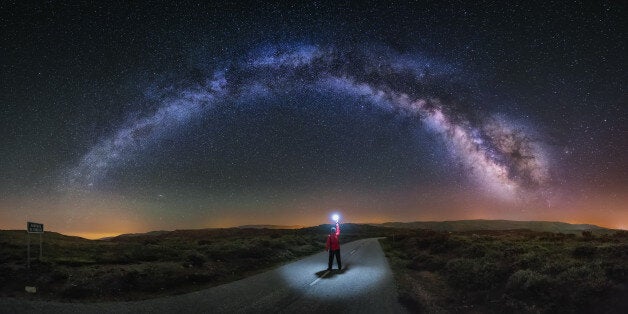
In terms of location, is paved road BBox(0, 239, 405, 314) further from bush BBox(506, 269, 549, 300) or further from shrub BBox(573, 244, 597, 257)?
shrub BBox(573, 244, 597, 257)

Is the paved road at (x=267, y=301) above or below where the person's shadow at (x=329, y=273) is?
above

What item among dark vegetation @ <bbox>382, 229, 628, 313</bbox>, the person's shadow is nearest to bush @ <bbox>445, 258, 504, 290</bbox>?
dark vegetation @ <bbox>382, 229, 628, 313</bbox>

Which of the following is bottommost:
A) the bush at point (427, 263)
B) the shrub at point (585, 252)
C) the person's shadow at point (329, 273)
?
the bush at point (427, 263)

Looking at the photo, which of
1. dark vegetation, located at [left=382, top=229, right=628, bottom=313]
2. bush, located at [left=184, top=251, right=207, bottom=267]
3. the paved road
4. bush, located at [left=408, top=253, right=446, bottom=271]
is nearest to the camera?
dark vegetation, located at [left=382, top=229, right=628, bottom=313]

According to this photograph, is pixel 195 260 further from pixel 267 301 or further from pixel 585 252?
pixel 585 252

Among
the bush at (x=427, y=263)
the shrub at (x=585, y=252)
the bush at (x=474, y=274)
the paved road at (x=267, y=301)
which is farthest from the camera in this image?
the bush at (x=427, y=263)

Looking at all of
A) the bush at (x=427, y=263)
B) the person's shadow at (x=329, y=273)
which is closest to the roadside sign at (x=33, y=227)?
the person's shadow at (x=329, y=273)

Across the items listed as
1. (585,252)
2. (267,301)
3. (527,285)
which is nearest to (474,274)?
(527,285)

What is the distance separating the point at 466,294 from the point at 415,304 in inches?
109

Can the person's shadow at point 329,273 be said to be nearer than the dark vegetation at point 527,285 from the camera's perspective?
No

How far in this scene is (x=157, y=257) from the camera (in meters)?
22.7

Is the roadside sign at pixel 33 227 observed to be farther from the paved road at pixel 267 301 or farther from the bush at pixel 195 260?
the bush at pixel 195 260

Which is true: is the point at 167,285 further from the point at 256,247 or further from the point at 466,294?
the point at 256,247

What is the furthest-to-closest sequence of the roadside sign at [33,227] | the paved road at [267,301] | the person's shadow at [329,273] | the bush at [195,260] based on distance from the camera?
the bush at [195,260]
the person's shadow at [329,273]
the roadside sign at [33,227]
the paved road at [267,301]
